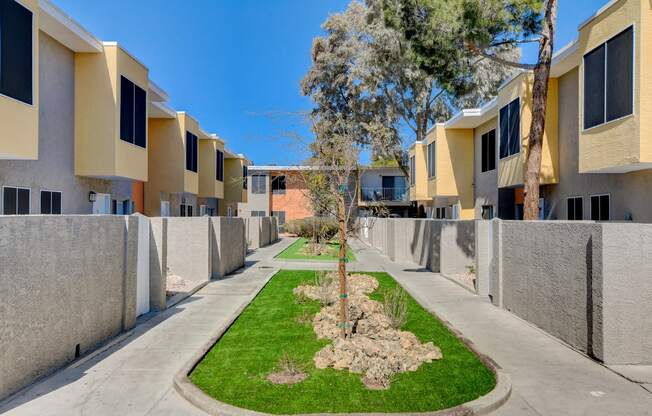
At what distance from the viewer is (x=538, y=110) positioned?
14461 millimetres

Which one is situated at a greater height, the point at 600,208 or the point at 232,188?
the point at 232,188

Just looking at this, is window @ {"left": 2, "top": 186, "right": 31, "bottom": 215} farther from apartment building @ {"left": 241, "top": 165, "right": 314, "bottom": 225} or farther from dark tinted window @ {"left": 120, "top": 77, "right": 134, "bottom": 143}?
apartment building @ {"left": 241, "top": 165, "right": 314, "bottom": 225}

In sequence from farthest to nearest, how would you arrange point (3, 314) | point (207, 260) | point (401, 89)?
1. point (401, 89)
2. point (207, 260)
3. point (3, 314)

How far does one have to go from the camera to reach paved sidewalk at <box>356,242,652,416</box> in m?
5.67

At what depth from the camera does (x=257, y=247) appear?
30.2 m

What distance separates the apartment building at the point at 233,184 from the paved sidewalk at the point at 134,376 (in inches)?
1136

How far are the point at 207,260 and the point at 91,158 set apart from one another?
522 cm

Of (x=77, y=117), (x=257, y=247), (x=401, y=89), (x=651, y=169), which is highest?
(x=401, y=89)

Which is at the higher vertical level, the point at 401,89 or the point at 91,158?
the point at 401,89

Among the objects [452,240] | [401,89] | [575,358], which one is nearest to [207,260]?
[452,240]

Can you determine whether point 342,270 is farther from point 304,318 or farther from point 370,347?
point 304,318

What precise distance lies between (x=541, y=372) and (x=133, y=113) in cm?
1591

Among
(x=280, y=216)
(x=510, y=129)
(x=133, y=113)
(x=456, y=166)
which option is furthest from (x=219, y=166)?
(x=510, y=129)

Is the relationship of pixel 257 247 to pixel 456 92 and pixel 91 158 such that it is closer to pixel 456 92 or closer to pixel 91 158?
pixel 91 158
